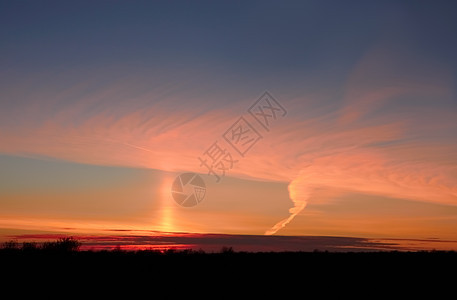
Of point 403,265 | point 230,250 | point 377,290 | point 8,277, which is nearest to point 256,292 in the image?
point 377,290

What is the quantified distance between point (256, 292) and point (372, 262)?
58.1 feet

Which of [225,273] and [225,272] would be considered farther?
[225,272]

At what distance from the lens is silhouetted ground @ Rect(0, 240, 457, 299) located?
24641 millimetres

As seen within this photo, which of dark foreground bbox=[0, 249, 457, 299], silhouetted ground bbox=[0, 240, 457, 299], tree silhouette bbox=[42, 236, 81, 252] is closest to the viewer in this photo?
silhouetted ground bbox=[0, 240, 457, 299]

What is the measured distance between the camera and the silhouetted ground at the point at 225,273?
2464cm

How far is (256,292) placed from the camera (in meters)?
23.0

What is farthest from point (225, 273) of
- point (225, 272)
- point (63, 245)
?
point (63, 245)

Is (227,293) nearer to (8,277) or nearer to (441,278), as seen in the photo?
(8,277)

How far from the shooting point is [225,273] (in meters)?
29.2

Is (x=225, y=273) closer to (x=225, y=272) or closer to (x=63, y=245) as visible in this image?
(x=225, y=272)

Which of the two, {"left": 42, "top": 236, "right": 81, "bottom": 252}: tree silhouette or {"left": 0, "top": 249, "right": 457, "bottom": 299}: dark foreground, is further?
{"left": 42, "top": 236, "right": 81, "bottom": 252}: tree silhouette

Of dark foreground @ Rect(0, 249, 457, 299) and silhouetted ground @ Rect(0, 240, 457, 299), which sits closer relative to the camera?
silhouetted ground @ Rect(0, 240, 457, 299)

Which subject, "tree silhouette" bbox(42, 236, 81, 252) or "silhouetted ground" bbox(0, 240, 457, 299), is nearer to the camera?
"silhouetted ground" bbox(0, 240, 457, 299)

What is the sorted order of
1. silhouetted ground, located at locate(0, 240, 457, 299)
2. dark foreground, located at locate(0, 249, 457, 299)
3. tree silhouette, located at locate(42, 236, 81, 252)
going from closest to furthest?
silhouetted ground, located at locate(0, 240, 457, 299)
dark foreground, located at locate(0, 249, 457, 299)
tree silhouette, located at locate(42, 236, 81, 252)
